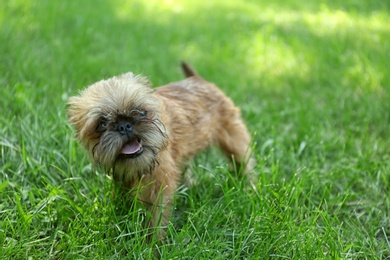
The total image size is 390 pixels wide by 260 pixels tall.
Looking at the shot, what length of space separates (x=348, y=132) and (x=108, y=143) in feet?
9.08

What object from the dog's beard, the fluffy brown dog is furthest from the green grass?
the dog's beard

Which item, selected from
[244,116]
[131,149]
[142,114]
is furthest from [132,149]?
[244,116]

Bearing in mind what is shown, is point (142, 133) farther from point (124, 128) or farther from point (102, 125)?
point (102, 125)

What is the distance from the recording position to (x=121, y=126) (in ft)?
10.8

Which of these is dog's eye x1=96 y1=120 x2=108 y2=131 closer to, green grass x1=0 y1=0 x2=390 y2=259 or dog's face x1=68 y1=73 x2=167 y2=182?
dog's face x1=68 y1=73 x2=167 y2=182

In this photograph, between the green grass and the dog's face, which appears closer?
the dog's face

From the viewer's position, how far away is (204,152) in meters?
4.76

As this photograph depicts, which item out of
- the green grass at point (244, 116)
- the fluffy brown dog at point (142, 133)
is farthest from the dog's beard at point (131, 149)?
the green grass at point (244, 116)

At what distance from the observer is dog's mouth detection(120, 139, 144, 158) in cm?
337

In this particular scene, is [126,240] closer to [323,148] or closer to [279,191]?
[279,191]

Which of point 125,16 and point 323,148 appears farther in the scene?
point 125,16

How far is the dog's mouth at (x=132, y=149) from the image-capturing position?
337 cm

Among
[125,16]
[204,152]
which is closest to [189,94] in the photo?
[204,152]

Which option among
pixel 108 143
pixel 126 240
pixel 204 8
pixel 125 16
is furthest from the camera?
pixel 204 8
